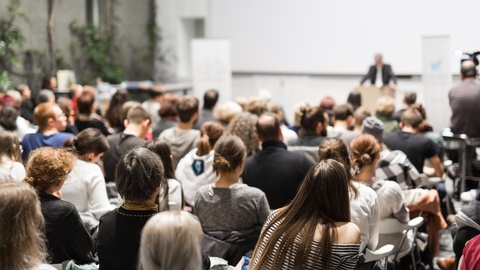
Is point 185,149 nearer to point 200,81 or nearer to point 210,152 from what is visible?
point 210,152

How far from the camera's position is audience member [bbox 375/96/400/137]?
712 centimetres

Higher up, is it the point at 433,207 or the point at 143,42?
the point at 143,42

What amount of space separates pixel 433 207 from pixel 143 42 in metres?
12.2

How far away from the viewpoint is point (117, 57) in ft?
50.1

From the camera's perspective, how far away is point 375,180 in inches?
173

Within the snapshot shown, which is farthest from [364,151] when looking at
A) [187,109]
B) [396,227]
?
[187,109]

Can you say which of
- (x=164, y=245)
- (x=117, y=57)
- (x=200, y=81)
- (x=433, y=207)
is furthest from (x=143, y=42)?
(x=164, y=245)

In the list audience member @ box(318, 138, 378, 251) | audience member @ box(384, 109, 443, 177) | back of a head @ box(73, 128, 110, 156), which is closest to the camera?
audience member @ box(318, 138, 378, 251)

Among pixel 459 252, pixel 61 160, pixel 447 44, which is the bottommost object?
pixel 459 252

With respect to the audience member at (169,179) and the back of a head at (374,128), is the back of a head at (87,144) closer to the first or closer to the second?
the audience member at (169,179)

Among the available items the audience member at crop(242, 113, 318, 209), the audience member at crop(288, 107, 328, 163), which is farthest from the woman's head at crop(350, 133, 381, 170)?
the audience member at crop(288, 107, 328, 163)

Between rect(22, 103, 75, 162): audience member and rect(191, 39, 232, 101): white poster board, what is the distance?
22.1 ft

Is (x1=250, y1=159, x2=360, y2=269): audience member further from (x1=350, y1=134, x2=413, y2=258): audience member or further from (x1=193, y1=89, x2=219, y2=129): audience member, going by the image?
(x1=193, y1=89, x2=219, y2=129): audience member

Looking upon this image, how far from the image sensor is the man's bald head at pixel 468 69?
24.0 feet
